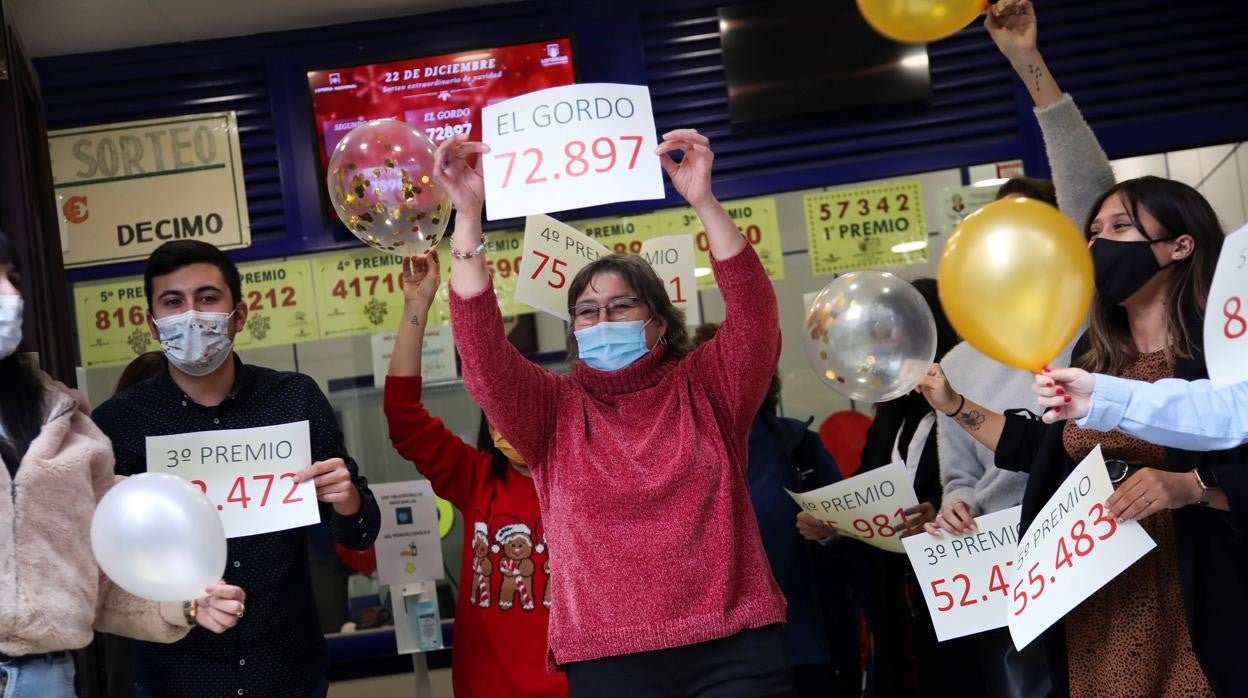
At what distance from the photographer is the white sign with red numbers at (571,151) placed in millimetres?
3031

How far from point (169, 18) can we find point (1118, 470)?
3886 mm

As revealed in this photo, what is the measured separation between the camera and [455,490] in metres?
3.81

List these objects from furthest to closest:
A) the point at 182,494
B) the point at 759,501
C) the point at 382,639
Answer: the point at 382,639
the point at 759,501
the point at 182,494

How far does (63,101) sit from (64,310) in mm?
2057

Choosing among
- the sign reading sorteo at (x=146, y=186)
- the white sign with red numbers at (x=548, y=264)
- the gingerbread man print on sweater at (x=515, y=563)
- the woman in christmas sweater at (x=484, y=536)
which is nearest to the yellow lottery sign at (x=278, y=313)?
the sign reading sorteo at (x=146, y=186)

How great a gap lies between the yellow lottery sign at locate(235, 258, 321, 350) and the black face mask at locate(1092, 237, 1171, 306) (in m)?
3.24

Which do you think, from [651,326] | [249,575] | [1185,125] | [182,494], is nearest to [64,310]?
[249,575]

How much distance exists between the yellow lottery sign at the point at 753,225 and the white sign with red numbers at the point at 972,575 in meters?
2.18

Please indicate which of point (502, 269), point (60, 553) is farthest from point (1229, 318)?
point (502, 269)

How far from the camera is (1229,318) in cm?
237

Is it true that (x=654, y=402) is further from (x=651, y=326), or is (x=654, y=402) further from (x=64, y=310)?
(x=64, y=310)

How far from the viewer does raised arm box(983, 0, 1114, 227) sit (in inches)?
133

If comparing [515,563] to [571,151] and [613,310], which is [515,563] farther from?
[571,151]

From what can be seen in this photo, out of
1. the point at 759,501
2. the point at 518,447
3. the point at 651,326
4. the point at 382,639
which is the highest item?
the point at 651,326
